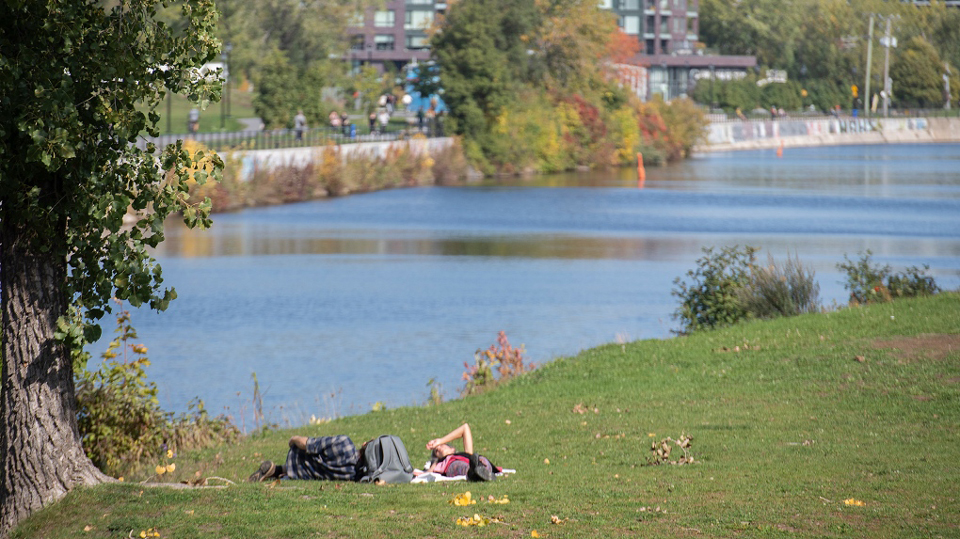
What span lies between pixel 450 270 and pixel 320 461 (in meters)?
24.6

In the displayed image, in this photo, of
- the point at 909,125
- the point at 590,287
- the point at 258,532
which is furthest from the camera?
the point at 909,125

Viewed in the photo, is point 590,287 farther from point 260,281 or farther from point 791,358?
point 791,358

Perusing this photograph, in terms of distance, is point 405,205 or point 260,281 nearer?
point 260,281

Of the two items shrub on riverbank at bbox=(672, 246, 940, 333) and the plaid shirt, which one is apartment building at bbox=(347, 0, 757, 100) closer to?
shrub on riverbank at bbox=(672, 246, 940, 333)

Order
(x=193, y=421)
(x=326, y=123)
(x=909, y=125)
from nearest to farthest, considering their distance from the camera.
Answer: (x=193, y=421), (x=326, y=123), (x=909, y=125)

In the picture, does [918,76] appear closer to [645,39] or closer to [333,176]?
[645,39]

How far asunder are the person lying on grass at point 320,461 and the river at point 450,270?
24.9ft

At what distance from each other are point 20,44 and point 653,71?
444 ft

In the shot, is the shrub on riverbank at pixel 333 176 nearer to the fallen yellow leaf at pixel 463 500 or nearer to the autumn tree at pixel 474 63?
the autumn tree at pixel 474 63

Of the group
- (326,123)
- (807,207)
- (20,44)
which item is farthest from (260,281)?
(326,123)

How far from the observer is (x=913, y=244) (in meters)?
41.5

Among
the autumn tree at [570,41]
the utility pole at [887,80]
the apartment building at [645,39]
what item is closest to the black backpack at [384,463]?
the autumn tree at [570,41]

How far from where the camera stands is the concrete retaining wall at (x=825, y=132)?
112m

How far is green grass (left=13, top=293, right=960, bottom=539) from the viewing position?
26.8 ft
